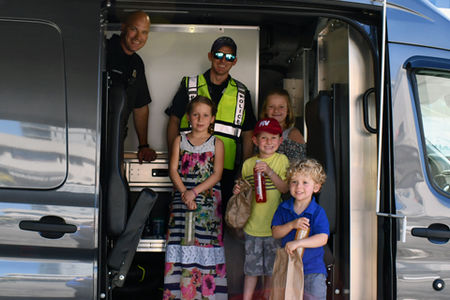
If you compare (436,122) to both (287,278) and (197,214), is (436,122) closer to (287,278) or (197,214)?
(287,278)

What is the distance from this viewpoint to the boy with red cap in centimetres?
309

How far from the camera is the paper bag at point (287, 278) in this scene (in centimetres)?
256

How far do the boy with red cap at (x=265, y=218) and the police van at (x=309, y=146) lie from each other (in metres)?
0.28

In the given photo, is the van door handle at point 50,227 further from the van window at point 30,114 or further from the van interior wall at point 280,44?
the van interior wall at point 280,44

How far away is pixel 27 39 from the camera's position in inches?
92.2

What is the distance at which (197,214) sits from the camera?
319 cm

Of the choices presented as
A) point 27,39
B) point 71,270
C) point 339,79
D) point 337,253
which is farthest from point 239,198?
point 27,39

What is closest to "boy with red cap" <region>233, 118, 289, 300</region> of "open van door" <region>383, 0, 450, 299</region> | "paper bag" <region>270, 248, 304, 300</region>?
"paper bag" <region>270, 248, 304, 300</region>

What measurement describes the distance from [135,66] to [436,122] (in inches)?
81.8

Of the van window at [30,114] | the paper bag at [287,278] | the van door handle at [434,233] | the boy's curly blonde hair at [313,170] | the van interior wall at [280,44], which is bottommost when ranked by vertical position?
the paper bag at [287,278]

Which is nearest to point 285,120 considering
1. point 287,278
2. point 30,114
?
point 287,278

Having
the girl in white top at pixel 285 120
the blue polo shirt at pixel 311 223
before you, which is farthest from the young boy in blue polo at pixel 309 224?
the girl in white top at pixel 285 120

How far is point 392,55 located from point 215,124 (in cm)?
144

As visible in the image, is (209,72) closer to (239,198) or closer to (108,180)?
(239,198)
